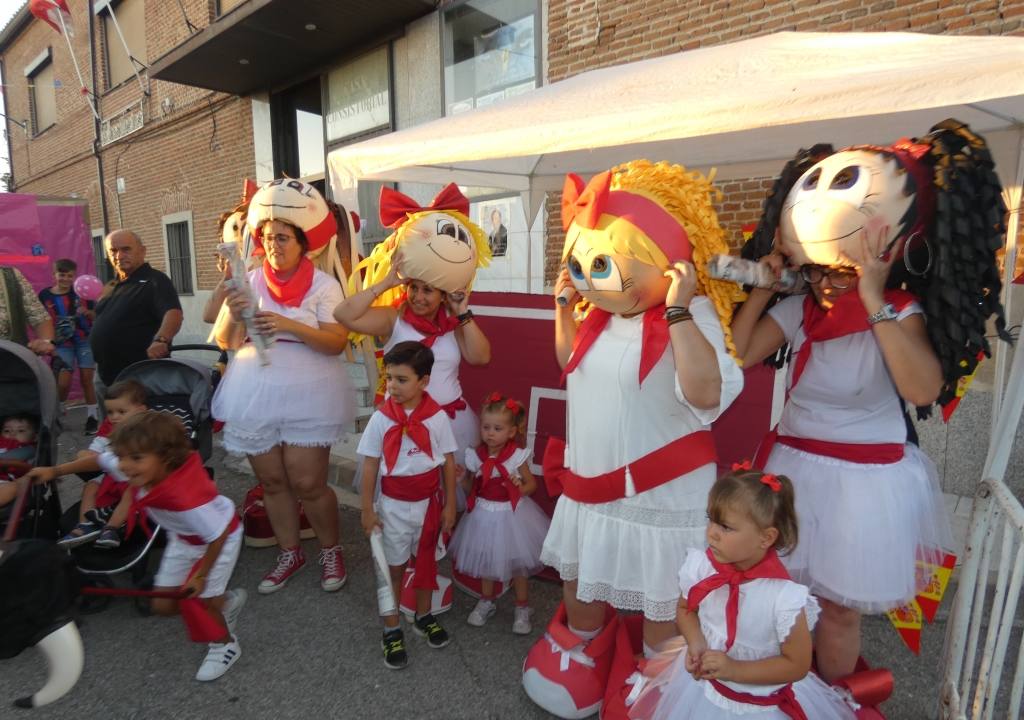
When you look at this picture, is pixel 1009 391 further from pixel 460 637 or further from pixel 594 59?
pixel 594 59

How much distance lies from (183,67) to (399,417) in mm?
10663

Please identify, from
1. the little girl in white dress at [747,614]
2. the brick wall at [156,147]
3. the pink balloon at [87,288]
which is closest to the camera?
the little girl in white dress at [747,614]

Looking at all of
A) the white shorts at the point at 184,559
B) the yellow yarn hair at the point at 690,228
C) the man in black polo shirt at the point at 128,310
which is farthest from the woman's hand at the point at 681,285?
the man in black polo shirt at the point at 128,310

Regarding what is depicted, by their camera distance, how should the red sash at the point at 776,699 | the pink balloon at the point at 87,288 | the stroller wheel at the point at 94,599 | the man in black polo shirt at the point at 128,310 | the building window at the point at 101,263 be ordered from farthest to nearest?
the building window at the point at 101,263 < the pink balloon at the point at 87,288 < the man in black polo shirt at the point at 128,310 < the stroller wheel at the point at 94,599 < the red sash at the point at 776,699

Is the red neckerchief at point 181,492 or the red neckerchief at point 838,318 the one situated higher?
the red neckerchief at point 838,318

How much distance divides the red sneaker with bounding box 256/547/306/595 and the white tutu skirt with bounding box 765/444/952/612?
2.48 metres

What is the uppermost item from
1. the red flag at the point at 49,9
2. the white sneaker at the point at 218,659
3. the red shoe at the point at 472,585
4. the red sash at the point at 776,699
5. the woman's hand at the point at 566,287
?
the red flag at the point at 49,9

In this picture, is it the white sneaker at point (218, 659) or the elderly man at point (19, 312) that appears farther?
the elderly man at point (19, 312)

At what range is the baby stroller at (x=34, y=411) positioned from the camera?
3061 millimetres

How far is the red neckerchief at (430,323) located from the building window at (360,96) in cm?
695

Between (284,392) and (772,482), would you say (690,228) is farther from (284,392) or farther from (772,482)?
(284,392)

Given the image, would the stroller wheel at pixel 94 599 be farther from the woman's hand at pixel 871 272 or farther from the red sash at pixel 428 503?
the woman's hand at pixel 871 272

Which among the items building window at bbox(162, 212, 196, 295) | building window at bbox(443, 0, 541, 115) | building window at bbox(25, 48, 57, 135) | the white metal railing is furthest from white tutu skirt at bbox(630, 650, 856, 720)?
building window at bbox(25, 48, 57, 135)

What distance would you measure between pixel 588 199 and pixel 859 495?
46.9 inches
